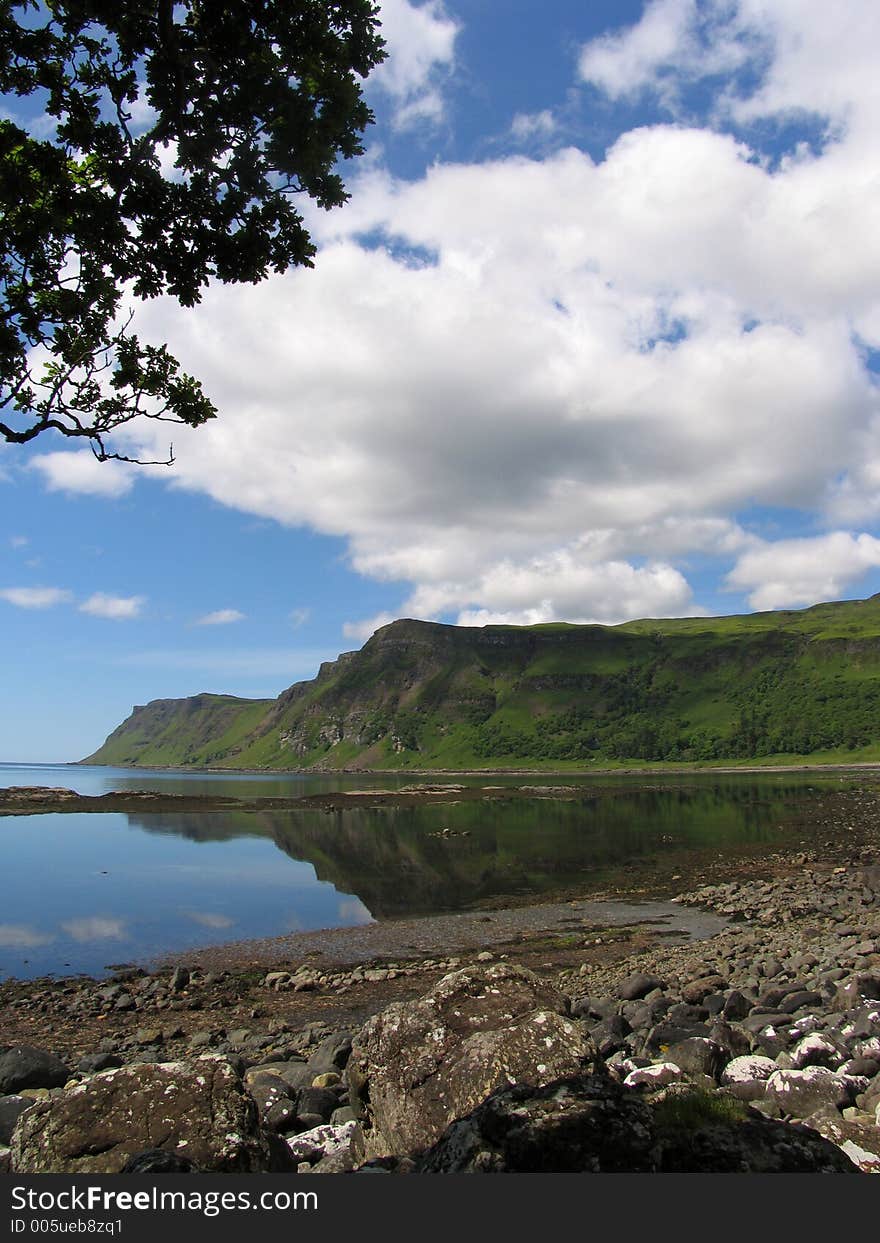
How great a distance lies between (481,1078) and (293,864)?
2124 inches

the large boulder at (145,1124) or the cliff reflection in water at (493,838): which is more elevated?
the large boulder at (145,1124)

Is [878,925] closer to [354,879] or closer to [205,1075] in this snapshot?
[205,1075]

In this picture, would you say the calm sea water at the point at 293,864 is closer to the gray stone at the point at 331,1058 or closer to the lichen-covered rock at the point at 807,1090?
the gray stone at the point at 331,1058

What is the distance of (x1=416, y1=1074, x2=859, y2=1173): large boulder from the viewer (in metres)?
6.20

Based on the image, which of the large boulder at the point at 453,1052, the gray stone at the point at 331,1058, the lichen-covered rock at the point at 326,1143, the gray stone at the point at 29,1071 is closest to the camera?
the large boulder at the point at 453,1052

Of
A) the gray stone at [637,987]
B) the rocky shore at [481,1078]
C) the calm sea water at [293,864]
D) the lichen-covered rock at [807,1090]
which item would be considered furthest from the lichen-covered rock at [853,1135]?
the calm sea water at [293,864]

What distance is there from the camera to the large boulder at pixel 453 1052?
28.2ft

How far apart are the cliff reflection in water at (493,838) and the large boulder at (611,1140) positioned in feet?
109

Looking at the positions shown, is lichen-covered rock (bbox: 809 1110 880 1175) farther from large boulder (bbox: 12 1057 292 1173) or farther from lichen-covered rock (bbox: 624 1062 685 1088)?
large boulder (bbox: 12 1057 292 1173)

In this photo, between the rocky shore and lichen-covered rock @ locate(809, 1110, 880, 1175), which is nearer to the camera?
the rocky shore

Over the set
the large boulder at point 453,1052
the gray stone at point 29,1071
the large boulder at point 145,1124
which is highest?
the large boulder at point 145,1124

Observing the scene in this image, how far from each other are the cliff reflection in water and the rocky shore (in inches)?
744

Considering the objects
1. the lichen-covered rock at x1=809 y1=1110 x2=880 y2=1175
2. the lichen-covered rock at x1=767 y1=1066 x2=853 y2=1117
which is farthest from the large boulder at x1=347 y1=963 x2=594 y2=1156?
the lichen-covered rock at x1=767 y1=1066 x2=853 y2=1117

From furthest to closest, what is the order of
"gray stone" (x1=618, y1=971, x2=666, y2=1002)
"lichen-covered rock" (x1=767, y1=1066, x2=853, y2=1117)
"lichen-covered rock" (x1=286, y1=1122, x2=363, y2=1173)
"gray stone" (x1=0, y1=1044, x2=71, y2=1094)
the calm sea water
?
the calm sea water → "gray stone" (x1=618, y1=971, x2=666, y2=1002) → "gray stone" (x1=0, y1=1044, x2=71, y2=1094) → "lichen-covered rock" (x1=767, y1=1066, x2=853, y2=1117) → "lichen-covered rock" (x1=286, y1=1122, x2=363, y2=1173)
